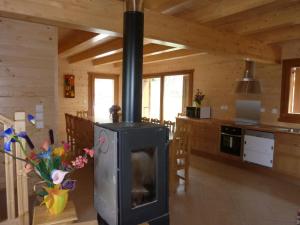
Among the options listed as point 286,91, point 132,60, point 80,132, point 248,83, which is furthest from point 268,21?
point 80,132

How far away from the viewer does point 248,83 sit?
4.67 meters

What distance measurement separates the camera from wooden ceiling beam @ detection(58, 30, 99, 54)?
3982mm

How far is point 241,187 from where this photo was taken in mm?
3703

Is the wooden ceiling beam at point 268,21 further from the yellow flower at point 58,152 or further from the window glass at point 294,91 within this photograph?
the yellow flower at point 58,152

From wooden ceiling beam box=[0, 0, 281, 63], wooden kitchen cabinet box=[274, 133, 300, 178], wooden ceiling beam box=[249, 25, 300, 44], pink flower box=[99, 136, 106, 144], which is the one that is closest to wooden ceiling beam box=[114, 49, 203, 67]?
wooden ceiling beam box=[249, 25, 300, 44]

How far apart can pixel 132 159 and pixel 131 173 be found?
13 cm

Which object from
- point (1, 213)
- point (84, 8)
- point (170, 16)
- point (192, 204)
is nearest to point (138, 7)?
point (84, 8)

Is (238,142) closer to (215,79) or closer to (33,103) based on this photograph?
(215,79)

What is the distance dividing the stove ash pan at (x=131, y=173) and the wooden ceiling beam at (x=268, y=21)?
2147 millimetres

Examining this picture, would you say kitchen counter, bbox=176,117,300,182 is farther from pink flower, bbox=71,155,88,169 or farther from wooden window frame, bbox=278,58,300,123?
pink flower, bbox=71,155,88,169

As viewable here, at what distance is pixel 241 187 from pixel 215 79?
2.80m

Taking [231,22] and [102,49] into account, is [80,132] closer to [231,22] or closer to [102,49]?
[102,49]

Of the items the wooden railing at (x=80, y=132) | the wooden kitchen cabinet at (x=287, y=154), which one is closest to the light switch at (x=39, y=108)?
the wooden railing at (x=80, y=132)

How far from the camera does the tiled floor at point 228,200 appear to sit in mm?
2748
